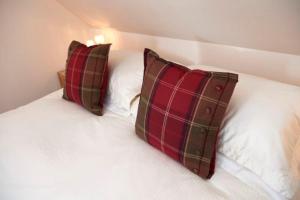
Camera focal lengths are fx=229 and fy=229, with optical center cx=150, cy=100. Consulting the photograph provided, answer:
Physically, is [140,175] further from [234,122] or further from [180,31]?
[180,31]

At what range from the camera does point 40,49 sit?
2.44m

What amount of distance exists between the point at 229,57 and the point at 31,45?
198 cm

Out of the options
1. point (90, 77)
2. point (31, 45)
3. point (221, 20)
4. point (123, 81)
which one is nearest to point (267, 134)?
point (221, 20)

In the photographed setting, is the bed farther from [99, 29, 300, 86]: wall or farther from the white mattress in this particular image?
[99, 29, 300, 86]: wall

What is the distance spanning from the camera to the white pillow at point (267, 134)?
2.58 feet

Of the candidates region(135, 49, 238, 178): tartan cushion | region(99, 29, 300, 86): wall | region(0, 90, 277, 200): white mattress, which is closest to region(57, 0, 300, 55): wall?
region(99, 29, 300, 86): wall

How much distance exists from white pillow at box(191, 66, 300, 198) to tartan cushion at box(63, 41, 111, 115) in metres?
0.83

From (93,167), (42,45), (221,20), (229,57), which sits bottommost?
(93,167)

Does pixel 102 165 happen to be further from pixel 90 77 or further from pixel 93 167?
pixel 90 77

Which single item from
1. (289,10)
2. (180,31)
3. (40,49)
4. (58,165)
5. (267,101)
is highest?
(289,10)

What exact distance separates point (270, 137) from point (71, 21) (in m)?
2.45

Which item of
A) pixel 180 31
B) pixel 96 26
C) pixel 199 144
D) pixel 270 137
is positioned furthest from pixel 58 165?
pixel 96 26

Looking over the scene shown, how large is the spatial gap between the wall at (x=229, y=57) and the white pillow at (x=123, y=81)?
0.32 m

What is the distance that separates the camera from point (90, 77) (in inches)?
56.2
